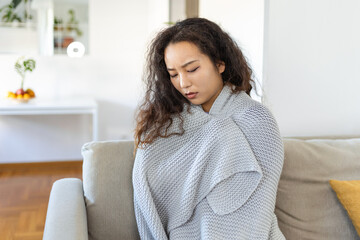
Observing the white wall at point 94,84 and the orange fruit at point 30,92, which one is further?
the white wall at point 94,84

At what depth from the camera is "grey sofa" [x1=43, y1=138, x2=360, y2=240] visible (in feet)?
4.85

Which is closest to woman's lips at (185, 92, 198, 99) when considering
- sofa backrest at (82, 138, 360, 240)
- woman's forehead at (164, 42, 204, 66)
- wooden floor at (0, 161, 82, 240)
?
woman's forehead at (164, 42, 204, 66)

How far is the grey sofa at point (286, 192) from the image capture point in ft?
4.85

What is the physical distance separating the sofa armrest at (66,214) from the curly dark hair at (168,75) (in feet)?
0.91

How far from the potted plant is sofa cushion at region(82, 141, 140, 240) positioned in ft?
9.26

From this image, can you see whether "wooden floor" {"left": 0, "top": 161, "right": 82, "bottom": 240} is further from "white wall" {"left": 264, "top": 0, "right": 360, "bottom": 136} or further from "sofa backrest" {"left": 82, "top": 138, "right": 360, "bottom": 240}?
"white wall" {"left": 264, "top": 0, "right": 360, "bottom": 136}

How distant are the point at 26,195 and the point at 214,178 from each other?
2.68m

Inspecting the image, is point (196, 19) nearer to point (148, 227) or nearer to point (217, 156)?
point (217, 156)

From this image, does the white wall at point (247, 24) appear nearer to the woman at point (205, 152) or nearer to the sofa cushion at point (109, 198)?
the woman at point (205, 152)

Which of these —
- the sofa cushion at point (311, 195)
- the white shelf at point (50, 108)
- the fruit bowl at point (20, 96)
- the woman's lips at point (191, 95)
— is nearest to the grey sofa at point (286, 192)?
the sofa cushion at point (311, 195)

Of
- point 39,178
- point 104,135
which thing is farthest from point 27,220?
point 104,135

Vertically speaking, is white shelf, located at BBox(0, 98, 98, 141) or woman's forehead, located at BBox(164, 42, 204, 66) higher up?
woman's forehead, located at BBox(164, 42, 204, 66)

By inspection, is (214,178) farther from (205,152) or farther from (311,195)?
(311,195)

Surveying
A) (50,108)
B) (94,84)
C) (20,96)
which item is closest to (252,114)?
(50,108)
